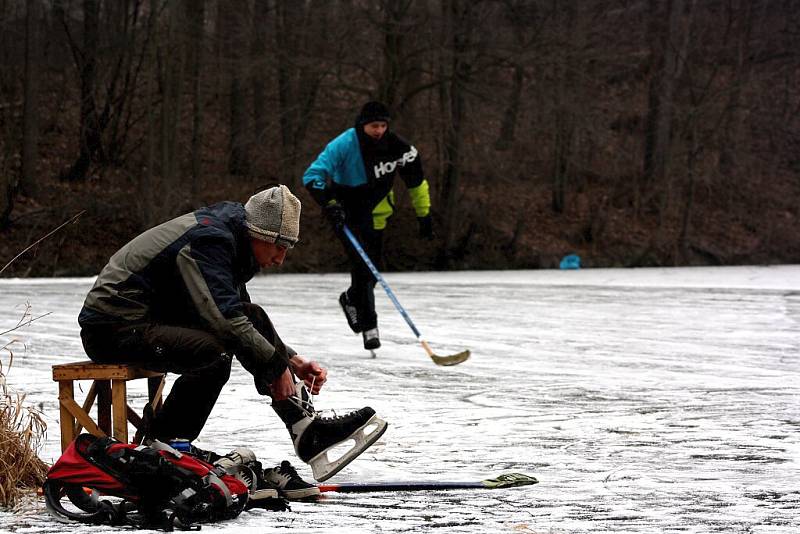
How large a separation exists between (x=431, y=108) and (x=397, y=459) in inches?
630

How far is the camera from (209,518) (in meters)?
3.74

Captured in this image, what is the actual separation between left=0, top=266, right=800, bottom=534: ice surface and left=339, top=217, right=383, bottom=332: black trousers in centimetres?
30

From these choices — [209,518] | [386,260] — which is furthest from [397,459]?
[386,260]

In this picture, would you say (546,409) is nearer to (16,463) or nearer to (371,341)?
(371,341)

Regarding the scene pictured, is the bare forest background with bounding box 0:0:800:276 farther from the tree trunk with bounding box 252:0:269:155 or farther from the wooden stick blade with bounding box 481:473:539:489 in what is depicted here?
the wooden stick blade with bounding box 481:473:539:489

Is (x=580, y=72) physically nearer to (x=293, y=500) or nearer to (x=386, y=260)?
(x=386, y=260)

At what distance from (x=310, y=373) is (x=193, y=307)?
562mm

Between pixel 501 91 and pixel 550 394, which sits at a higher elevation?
pixel 501 91

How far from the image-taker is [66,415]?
4301 millimetres

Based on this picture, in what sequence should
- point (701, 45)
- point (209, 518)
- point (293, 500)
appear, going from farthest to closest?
point (701, 45)
point (293, 500)
point (209, 518)

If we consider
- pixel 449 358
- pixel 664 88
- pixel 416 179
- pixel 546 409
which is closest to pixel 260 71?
pixel 664 88

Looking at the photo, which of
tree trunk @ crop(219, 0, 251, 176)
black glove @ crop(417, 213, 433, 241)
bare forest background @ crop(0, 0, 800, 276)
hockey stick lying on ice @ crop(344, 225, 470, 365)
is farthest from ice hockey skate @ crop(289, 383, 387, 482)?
tree trunk @ crop(219, 0, 251, 176)

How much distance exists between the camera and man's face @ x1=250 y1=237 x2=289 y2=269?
13.8ft

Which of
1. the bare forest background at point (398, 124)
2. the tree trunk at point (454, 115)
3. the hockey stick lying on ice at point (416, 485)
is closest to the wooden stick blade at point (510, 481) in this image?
the hockey stick lying on ice at point (416, 485)
